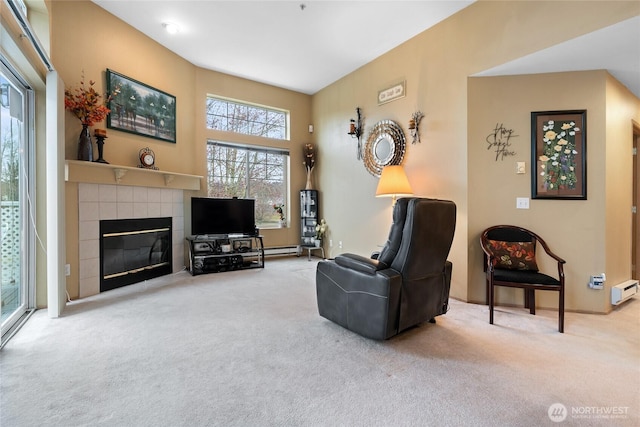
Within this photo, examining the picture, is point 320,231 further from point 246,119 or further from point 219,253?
point 246,119

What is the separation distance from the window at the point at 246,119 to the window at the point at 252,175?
311 millimetres

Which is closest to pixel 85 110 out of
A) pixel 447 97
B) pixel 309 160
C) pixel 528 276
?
pixel 309 160

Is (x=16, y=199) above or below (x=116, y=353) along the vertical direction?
above

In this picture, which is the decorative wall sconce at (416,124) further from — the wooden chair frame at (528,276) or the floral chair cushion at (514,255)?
the floral chair cushion at (514,255)

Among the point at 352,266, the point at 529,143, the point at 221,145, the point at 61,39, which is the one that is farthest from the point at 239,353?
the point at 221,145

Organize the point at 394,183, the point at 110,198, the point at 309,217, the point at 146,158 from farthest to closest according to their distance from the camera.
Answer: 1. the point at 309,217
2. the point at 146,158
3. the point at 394,183
4. the point at 110,198

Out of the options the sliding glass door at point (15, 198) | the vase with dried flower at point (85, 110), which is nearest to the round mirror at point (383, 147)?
the vase with dried flower at point (85, 110)

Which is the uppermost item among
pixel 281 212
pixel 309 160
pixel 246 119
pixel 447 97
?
pixel 246 119

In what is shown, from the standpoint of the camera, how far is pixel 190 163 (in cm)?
484

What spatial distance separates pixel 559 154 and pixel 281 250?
4513 mm

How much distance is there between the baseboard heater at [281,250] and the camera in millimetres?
5734

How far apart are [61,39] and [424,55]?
4148mm

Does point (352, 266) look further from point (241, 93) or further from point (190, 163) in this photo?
point (241, 93)

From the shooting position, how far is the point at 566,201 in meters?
3.04
